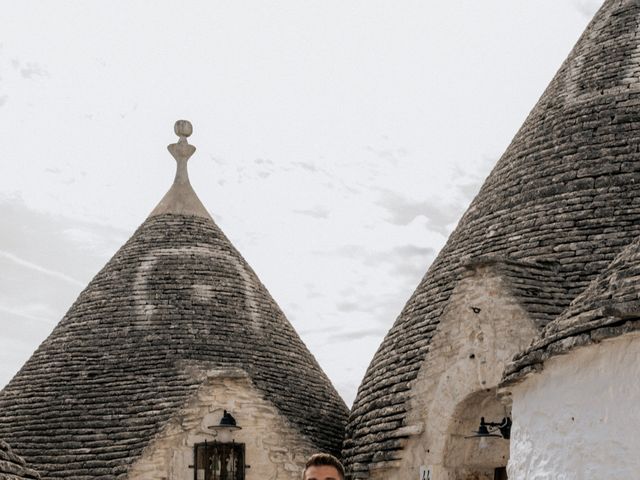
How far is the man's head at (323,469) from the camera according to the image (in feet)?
19.2

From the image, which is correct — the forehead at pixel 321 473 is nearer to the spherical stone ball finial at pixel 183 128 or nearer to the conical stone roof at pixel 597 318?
the conical stone roof at pixel 597 318

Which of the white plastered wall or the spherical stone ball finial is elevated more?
the spherical stone ball finial

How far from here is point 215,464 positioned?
51.3ft

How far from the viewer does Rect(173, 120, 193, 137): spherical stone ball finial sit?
19511mm

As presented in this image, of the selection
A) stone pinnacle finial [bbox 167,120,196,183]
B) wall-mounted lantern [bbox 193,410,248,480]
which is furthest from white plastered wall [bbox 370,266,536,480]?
stone pinnacle finial [bbox 167,120,196,183]

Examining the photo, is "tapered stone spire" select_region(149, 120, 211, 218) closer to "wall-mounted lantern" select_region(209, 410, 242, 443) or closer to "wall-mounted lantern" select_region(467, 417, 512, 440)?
"wall-mounted lantern" select_region(209, 410, 242, 443)

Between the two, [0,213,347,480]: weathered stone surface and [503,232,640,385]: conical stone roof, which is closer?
[503,232,640,385]: conical stone roof

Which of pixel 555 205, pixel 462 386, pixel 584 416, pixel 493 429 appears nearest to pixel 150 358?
pixel 462 386

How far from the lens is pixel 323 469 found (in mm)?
5883

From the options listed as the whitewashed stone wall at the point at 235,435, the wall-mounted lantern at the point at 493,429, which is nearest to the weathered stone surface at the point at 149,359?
the whitewashed stone wall at the point at 235,435

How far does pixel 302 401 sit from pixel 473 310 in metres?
4.00

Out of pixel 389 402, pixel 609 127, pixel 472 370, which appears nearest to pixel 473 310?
pixel 472 370

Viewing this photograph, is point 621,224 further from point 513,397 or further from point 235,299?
point 235,299

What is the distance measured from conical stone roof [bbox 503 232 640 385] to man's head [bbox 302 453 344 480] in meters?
3.65
